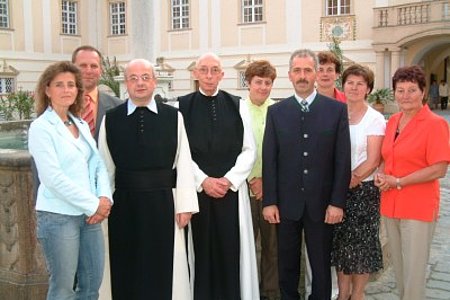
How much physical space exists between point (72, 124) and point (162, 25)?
25226 mm

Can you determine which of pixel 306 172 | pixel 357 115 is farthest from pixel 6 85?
pixel 306 172

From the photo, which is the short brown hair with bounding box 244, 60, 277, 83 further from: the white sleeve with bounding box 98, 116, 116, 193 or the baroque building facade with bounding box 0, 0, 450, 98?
the baroque building facade with bounding box 0, 0, 450, 98

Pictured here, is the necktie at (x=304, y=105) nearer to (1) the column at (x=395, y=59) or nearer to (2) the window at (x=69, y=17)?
(1) the column at (x=395, y=59)

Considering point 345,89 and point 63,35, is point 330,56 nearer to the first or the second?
point 345,89

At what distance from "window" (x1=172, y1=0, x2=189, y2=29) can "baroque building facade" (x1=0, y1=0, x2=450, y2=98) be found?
0.05 metres

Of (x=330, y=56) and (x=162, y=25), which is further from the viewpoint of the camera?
(x=162, y=25)

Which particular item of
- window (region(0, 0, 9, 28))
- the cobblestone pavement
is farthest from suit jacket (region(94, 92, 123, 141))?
window (region(0, 0, 9, 28))

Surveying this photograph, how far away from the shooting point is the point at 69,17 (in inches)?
1120

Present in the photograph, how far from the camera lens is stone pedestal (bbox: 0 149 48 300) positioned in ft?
13.8

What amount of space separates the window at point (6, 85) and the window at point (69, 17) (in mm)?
4003

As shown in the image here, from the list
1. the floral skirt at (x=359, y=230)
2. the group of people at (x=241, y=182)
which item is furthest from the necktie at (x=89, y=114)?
the floral skirt at (x=359, y=230)

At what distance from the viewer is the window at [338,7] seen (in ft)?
78.0

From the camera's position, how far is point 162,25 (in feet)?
91.4

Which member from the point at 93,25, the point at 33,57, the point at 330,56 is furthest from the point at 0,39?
the point at 330,56
